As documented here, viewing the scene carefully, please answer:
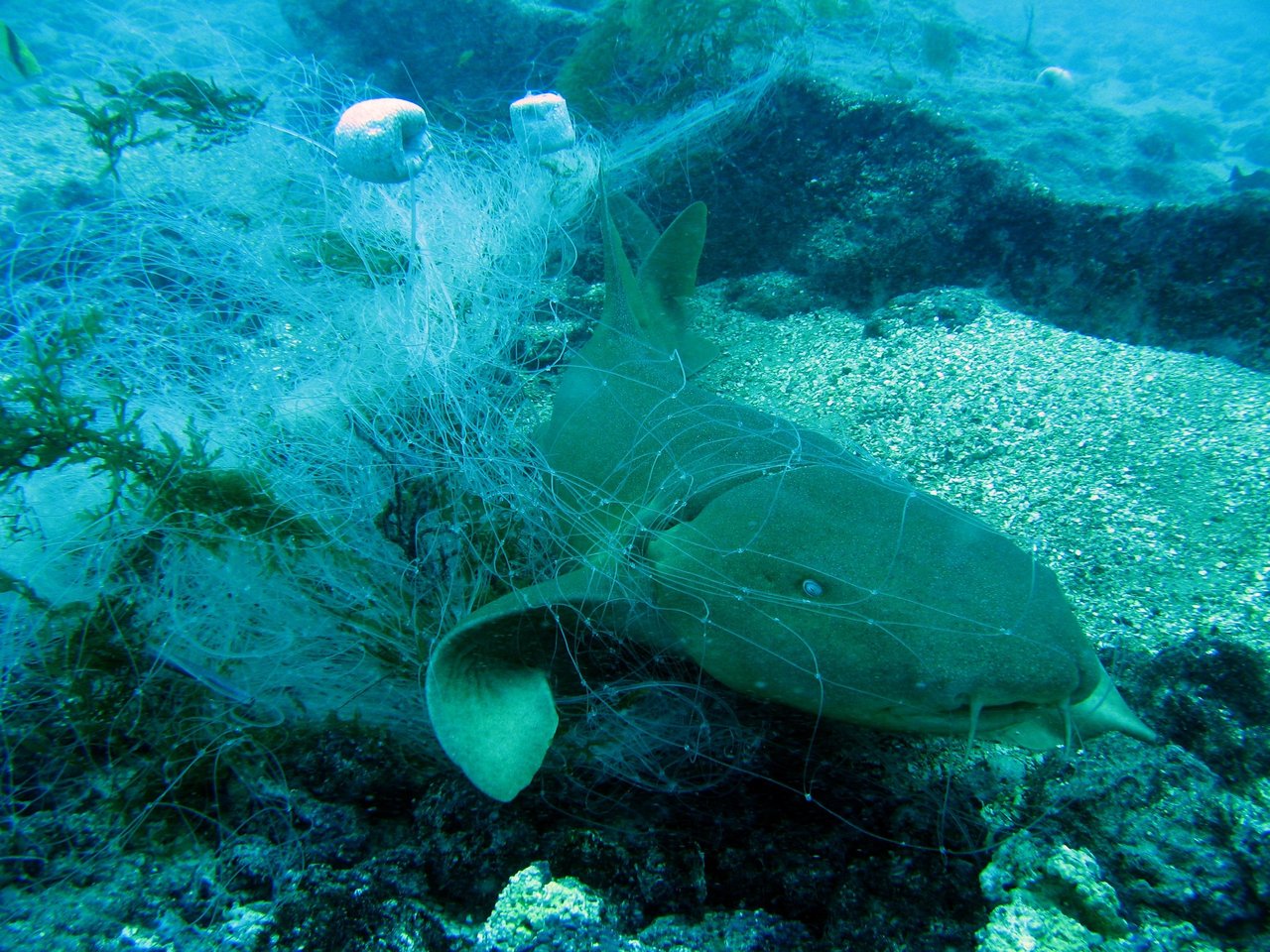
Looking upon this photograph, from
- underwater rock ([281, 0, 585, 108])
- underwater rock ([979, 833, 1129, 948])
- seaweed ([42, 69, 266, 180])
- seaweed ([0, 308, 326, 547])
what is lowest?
underwater rock ([979, 833, 1129, 948])

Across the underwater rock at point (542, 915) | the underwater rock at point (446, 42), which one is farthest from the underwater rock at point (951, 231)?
the underwater rock at point (542, 915)

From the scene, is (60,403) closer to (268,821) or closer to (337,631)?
(337,631)

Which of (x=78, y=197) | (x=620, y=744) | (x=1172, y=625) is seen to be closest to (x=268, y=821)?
(x=620, y=744)

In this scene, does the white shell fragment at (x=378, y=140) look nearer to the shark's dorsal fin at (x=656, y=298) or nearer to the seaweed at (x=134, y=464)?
the shark's dorsal fin at (x=656, y=298)

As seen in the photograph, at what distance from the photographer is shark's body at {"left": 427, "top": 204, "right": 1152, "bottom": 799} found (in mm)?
1789

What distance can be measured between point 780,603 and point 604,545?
924mm

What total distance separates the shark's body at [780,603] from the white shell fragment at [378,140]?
2.92 meters

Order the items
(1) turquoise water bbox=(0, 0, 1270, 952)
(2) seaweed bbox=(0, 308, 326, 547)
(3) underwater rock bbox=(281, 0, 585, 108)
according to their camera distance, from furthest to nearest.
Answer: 1. (3) underwater rock bbox=(281, 0, 585, 108)
2. (2) seaweed bbox=(0, 308, 326, 547)
3. (1) turquoise water bbox=(0, 0, 1270, 952)

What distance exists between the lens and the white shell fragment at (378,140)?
429cm

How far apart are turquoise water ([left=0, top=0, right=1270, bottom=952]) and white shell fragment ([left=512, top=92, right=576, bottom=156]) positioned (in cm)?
15

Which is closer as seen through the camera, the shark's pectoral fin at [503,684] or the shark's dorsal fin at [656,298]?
the shark's pectoral fin at [503,684]

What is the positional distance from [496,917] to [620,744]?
0.87m

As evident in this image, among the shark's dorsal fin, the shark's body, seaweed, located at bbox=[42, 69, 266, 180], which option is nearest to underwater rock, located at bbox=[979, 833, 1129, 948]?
the shark's body

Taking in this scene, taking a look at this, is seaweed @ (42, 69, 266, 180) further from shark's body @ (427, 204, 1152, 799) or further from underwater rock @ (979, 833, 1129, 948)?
underwater rock @ (979, 833, 1129, 948)
